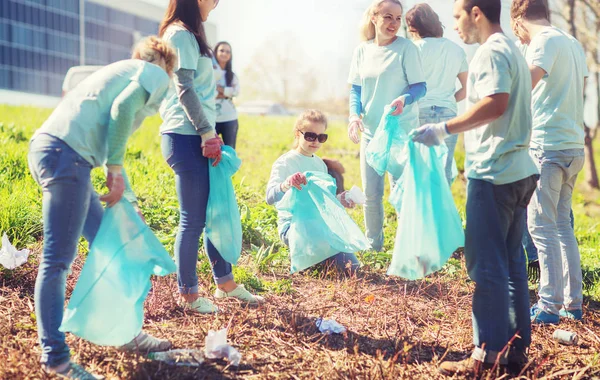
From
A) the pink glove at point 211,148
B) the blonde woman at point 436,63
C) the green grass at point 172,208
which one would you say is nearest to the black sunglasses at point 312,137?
the green grass at point 172,208

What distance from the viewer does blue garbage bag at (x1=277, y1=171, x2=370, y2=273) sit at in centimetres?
397

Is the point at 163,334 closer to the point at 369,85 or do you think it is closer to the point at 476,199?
the point at 476,199

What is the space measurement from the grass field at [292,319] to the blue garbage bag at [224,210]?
39cm

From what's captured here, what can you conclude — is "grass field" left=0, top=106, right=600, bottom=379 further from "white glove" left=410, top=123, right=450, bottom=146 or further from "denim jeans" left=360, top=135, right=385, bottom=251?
"white glove" left=410, top=123, right=450, bottom=146

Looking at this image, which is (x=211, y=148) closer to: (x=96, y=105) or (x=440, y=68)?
(x=96, y=105)

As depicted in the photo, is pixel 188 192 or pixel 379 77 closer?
pixel 188 192

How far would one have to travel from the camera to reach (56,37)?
5794 centimetres

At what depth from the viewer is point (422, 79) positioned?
420 cm

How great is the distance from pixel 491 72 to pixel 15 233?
362 centimetres

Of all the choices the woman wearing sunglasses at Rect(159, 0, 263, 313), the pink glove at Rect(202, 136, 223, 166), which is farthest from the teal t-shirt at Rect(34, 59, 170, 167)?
the pink glove at Rect(202, 136, 223, 166)

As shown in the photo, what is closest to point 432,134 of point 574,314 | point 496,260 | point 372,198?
point 496,260

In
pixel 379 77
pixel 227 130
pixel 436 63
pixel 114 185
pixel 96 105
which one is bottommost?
pixel 227 130

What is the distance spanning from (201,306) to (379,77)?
2022 millimetres

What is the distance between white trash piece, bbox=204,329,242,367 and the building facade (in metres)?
56.8
